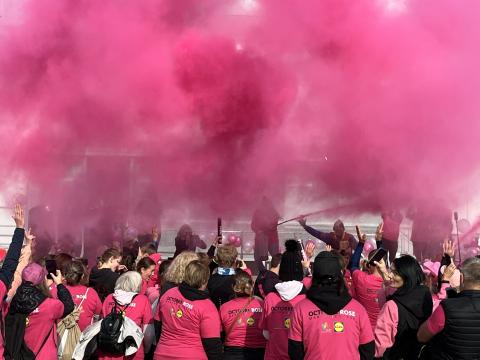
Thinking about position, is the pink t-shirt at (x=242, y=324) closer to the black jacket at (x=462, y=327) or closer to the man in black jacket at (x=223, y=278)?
the man in black jacket at (x=223, y=278)

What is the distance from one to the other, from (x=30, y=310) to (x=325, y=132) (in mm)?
7514

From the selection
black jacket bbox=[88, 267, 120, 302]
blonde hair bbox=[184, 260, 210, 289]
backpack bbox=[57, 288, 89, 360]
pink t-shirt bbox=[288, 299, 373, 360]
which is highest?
blonde hair bbox=[184, 260, 210, 289]

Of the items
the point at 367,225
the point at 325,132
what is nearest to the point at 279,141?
the point at 325,132

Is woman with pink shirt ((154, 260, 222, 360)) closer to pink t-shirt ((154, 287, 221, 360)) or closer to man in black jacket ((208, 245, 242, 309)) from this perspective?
pink t-shirt ((154, 287, 221, 360))

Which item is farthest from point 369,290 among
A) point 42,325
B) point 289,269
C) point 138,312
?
point 42,325

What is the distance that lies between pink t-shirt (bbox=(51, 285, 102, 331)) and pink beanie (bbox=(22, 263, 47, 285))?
102 centimetres

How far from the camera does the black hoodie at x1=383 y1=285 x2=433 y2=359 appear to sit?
5309 mm

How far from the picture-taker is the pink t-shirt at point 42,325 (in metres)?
5.95

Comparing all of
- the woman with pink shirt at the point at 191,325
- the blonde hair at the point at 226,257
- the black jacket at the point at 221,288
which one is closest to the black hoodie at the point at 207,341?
the woman with pink shirt at the point at 191,325

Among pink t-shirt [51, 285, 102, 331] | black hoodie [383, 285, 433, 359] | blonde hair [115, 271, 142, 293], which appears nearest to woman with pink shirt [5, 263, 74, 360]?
blonde hair [115, 271, 142, 293]

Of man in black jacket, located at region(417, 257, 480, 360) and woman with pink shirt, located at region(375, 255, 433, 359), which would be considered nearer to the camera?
man in black jacket, located at region(417, 257, 480, 360)

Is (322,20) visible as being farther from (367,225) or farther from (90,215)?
(367,225)

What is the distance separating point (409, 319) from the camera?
17.5 ft

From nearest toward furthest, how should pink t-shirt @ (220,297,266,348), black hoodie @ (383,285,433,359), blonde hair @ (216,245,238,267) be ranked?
1. black hoodie @ (383,285,433,359)
2. pink t-shirt @ (220,297,266,348)
3. blonde hair @ (216,245,238,267)
